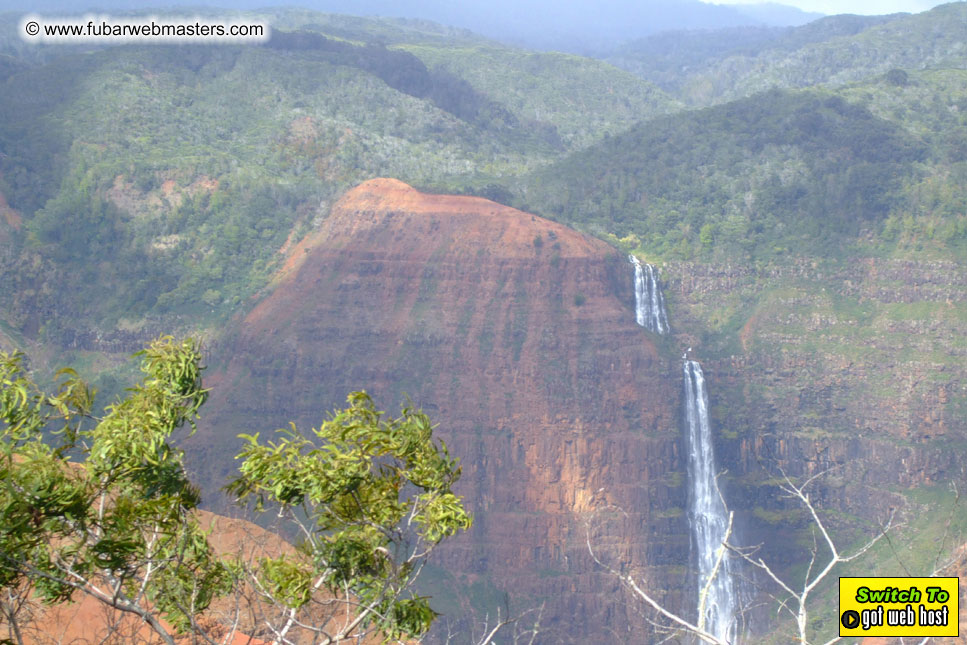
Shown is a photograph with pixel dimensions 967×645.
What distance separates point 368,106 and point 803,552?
49.0 m

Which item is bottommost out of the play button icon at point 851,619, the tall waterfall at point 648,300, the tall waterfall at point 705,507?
the tall waterfall at point 705,507

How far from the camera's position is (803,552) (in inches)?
1892

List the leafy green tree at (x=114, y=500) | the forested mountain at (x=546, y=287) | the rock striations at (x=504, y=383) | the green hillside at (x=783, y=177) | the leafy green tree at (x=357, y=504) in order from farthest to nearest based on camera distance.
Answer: the green hillside at (x=783, y=177), the forested mountain at (x=546, y=287), the rock striations at (x=504, y=383), the leafy green tree at (x=357, y=504), the leafy green tree at (x=114, y=500)

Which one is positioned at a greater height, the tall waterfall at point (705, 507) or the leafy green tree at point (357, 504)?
the leafy green tree at point (357, 504)

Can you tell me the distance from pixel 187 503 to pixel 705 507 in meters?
41.3

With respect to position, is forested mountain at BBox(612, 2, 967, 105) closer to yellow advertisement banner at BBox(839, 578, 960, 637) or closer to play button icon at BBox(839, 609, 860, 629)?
yellow advertisement banner at BBox(839, 578, 960, 637)

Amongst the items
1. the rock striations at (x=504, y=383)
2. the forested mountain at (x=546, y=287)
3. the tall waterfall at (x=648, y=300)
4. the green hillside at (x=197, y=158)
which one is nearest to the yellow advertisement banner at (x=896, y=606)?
the forested mountain at (x=546, y=287)

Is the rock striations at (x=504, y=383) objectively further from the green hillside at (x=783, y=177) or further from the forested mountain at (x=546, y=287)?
the green hillside at (x=783, y=177)

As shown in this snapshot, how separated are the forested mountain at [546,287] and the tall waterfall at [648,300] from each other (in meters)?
1.12

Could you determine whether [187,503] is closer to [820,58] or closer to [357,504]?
[357,504]

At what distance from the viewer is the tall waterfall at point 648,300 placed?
5488 cm

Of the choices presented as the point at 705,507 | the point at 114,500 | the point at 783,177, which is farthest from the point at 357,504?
the point at 783,177

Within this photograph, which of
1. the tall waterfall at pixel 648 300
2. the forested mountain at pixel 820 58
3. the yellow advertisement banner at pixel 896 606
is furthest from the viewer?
the forested mountain at pixel 820 58

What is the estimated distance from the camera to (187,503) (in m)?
10.6
